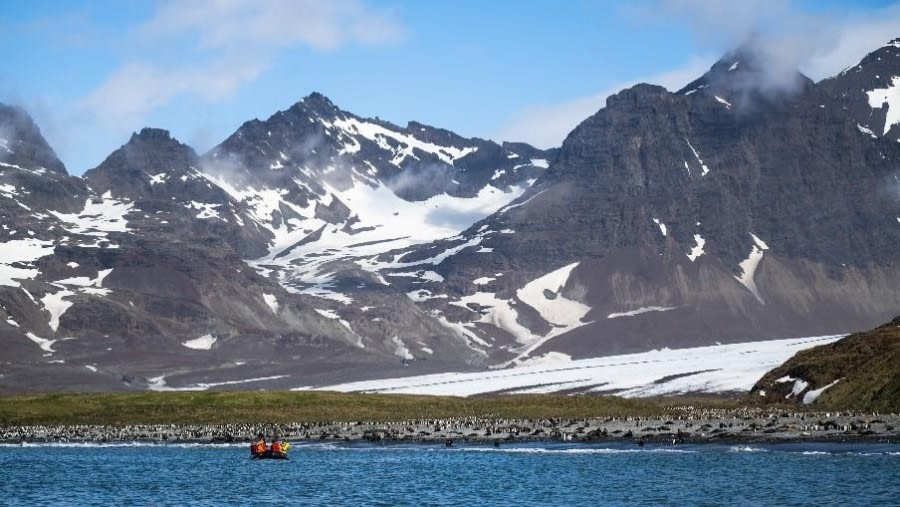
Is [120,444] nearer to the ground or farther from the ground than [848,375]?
nearer to the ground

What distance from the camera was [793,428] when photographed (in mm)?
108875

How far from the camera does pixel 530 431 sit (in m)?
126

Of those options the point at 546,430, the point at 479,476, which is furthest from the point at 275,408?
the point at 479,476

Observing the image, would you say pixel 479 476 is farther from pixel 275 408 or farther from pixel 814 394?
pixel 275 408

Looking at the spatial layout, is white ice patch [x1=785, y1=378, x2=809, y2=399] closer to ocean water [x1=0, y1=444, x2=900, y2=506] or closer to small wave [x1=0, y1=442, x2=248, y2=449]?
ocean water [x1=0, y1=444, x2=900, y2=506]

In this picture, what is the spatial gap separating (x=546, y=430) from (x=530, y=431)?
1799 mm

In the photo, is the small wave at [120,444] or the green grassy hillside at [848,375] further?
the small wave at [120,444]

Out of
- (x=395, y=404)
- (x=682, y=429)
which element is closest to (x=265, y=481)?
(x=682, y=429)

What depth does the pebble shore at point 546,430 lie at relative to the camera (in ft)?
348

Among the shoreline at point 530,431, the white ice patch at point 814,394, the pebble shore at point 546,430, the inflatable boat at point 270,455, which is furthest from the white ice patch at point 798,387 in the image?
the inflatable boat at point 270,455

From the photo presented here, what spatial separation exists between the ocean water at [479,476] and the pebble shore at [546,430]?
18.9 feet

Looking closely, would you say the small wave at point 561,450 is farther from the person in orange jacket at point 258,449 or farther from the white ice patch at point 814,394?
the white ice patch at point 814,394

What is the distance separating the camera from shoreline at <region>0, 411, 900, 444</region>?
346 ft

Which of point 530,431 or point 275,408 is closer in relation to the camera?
point 530,431
